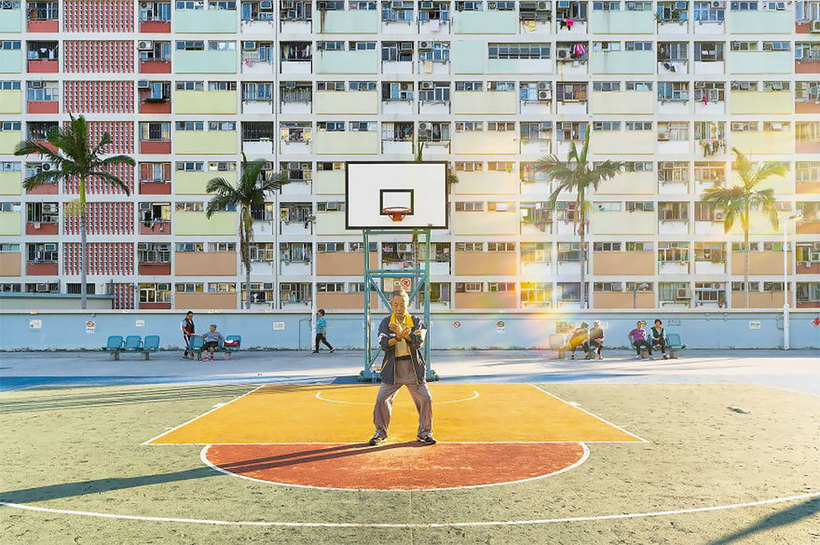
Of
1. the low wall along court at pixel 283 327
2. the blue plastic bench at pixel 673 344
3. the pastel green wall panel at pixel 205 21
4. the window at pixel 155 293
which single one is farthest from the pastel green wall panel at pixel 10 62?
the blue plastic bench at pixel 673 344

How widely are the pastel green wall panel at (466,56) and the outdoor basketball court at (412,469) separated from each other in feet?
114

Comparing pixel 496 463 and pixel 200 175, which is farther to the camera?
pixel 200 175

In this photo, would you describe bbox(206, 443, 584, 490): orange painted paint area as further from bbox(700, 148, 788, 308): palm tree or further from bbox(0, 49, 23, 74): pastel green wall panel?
bbox(0, 49, 23, 74): pastel green wall panel

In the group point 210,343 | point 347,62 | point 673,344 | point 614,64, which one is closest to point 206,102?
point 347,62

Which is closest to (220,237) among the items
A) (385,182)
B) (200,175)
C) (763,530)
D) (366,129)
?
(200,175)

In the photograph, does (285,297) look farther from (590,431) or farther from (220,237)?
(590,431)

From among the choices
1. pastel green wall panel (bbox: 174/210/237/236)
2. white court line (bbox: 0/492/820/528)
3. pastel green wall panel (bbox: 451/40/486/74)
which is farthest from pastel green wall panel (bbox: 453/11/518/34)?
white court line (bbox: 0/492/820/528)

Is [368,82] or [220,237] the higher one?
[368,82]

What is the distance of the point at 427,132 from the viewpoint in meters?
46.7

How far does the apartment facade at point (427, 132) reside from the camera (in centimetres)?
4594

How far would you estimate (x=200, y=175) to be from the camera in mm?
46031

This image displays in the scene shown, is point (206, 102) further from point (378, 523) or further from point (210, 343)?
point (378, 523)

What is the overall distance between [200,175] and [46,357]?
21.5 metres

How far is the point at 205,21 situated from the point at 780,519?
47381 millimetres
